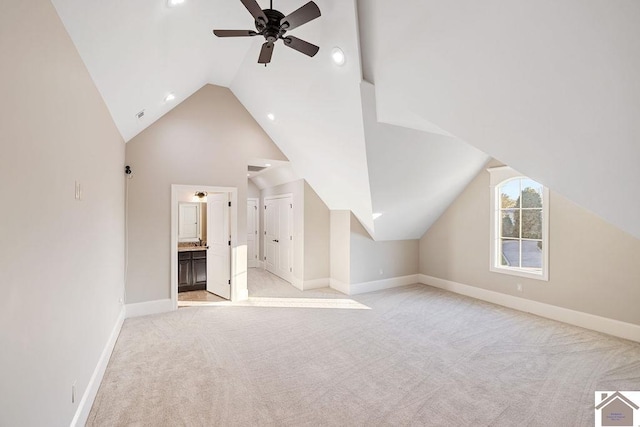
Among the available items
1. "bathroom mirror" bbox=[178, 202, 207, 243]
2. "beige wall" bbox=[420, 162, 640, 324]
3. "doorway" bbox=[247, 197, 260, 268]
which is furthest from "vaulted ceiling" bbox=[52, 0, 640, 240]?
"doorway" bbox=[247, 197, 260, 268]

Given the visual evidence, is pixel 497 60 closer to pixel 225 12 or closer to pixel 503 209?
pixel 225 12

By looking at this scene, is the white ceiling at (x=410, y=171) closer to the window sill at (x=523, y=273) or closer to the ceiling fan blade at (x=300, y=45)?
the ceiling fan blade at (x=300, y=45)

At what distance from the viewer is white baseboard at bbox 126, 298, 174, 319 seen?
4504mm

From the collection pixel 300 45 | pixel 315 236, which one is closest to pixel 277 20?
pixel 300 45

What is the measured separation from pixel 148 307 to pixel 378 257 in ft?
13.5

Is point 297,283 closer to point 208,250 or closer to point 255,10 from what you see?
point 208,250

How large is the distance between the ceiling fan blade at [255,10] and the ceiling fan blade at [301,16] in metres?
0.14

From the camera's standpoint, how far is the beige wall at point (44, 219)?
125 centimetres

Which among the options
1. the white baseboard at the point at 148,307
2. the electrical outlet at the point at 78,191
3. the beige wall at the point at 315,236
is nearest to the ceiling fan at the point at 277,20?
the electrical outlet at the point at 78,191

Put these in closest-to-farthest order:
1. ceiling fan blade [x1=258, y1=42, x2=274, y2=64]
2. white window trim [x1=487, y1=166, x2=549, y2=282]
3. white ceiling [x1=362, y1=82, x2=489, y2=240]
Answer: ceiling fan blade [x1=258, y1=42, x2=274, y2=64] → white ceiling [x1=362, y1=82, x2=489, y2=240] → white window trim [x1=487, y1=166, x2=549, y2=282]

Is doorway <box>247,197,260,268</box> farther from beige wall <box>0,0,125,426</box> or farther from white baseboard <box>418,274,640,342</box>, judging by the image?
beige wall <box>0,0,125,426</box>

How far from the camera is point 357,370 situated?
3020 millimetres

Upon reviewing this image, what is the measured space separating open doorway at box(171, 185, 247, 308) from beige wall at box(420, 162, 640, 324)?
4155 millimetres

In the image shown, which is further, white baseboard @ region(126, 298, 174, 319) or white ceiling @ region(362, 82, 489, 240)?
white baseboard @ region(126, 298, 174, 319)
